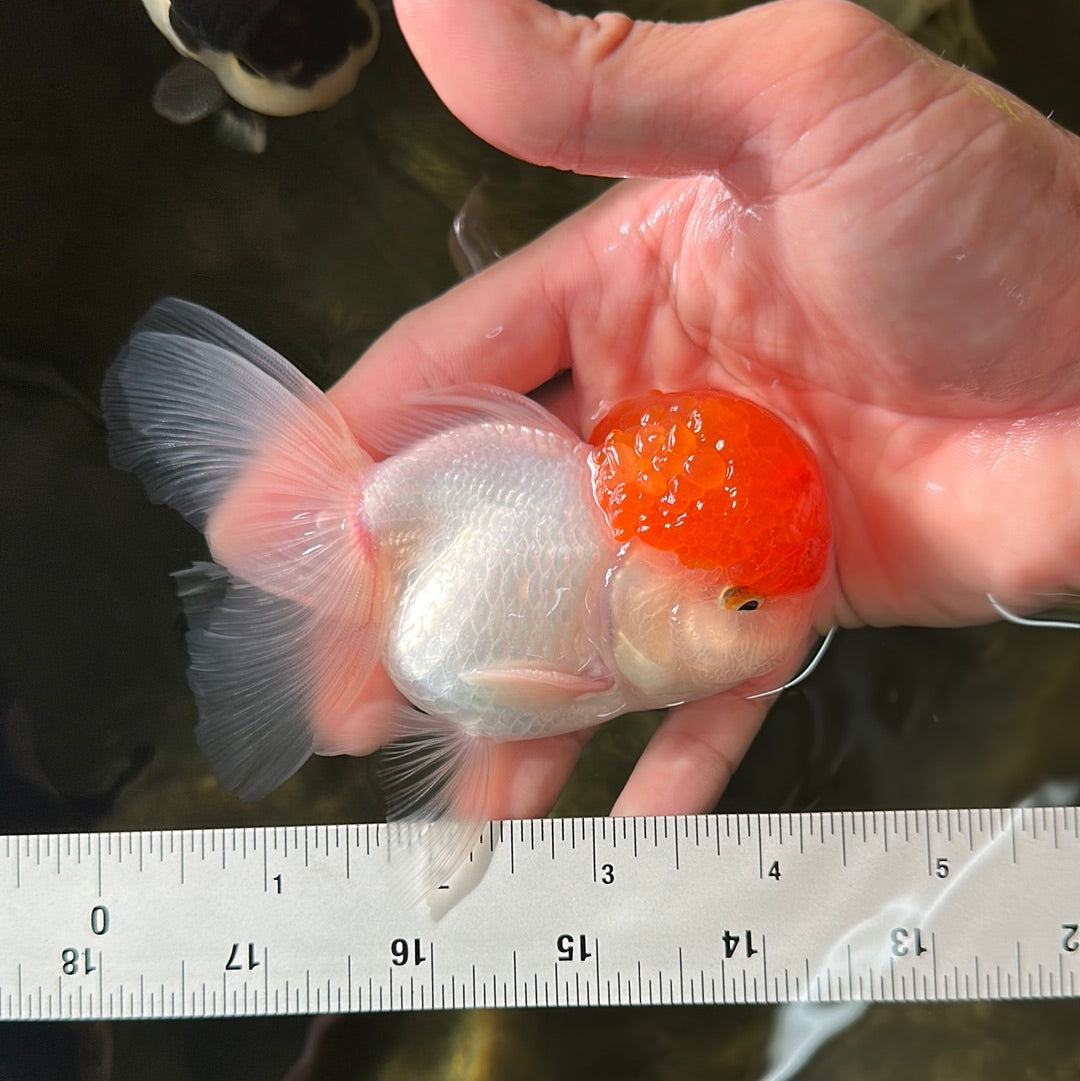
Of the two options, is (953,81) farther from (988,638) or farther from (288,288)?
(288,288)

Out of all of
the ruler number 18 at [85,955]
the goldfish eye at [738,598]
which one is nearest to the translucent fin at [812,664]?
the goldfish eye at [738,598]

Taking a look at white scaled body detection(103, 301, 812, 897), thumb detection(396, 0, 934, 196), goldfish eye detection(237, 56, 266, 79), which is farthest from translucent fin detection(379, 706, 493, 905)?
goldfish eye detection(237, 56, 266, 79)

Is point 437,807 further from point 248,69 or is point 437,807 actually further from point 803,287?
point 248,69

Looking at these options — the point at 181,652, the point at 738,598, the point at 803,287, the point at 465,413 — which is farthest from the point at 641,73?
the point at 181,652

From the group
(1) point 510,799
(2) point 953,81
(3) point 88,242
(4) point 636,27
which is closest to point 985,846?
(1) point 510,799

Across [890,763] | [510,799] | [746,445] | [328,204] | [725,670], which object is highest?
[328,204]

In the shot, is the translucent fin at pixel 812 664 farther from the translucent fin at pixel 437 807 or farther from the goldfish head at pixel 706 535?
the translucent fin at pixel 437 807
